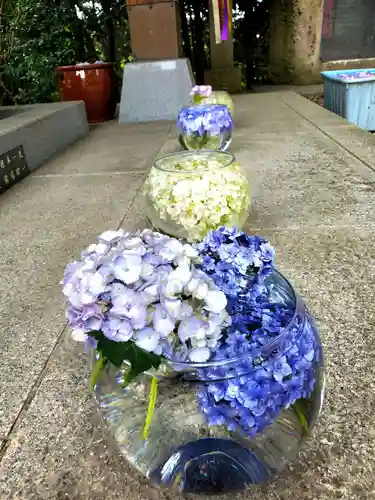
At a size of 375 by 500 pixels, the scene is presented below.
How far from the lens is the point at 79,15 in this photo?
13.1 ft

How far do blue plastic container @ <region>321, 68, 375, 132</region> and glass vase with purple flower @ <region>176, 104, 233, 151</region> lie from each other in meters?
1.83

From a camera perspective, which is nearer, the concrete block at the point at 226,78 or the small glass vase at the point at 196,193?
the small glass vase at the point at 196,193

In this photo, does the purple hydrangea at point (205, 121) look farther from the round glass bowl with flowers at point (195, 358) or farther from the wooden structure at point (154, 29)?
the wooden structure at point (154, 29)

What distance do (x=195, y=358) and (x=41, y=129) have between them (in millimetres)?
1842

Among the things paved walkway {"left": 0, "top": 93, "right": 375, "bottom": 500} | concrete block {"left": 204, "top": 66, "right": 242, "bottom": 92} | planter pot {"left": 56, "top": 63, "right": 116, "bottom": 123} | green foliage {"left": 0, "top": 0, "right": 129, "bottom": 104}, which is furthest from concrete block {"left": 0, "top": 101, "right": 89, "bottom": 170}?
concrete block {"left": 204, "top": 66, "right": 242, "bottom": 92}

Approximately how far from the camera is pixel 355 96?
115 inches

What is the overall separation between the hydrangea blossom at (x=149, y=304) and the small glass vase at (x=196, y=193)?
0.45 meters

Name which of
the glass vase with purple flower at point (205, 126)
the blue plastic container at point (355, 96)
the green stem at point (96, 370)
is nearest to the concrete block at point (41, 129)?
the glass vase with purple flower at point (205, 126)

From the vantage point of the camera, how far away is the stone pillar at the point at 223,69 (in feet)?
15.8

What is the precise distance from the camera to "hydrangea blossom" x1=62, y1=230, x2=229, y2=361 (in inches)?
13.1

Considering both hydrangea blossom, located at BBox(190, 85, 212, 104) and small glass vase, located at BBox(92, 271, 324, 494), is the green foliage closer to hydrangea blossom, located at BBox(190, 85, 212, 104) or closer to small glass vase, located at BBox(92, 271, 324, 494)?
hydrangea blossom, located at BBox(190, 85, 212, 104)

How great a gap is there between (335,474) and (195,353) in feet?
0.72

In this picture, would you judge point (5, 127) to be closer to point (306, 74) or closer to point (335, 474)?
point (335, 474)

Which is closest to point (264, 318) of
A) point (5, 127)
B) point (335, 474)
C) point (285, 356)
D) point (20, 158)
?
point (285, 356)
